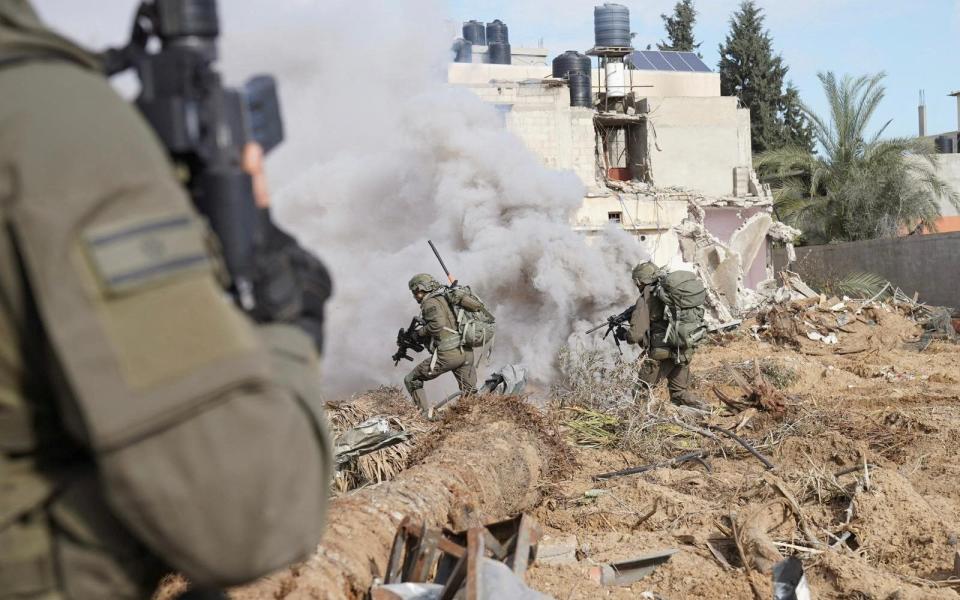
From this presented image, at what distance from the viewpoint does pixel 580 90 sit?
72.7ft

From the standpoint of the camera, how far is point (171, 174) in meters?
0.98

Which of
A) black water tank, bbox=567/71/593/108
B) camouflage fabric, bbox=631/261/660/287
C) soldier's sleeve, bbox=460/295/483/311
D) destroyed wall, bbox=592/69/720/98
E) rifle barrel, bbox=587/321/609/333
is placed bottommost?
rifle barrel, bbox=587/321/609/333

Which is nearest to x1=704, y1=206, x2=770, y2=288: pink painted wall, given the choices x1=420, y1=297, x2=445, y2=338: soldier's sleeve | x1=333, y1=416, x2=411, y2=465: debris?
x1=420, y1=297, x2=445, y2=338: soldier's sleeve

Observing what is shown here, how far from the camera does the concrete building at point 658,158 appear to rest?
18203 millimetres

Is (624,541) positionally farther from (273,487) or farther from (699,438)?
(273,487)

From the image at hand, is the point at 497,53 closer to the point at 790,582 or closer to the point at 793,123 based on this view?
the point at 793,123

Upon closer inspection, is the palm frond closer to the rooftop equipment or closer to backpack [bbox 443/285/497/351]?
the rooftop equipment

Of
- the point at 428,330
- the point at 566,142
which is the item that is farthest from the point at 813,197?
the point at 428,330

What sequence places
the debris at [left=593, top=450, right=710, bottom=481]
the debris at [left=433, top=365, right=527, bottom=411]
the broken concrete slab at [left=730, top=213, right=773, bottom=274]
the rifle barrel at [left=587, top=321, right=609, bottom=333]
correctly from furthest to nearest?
1. the broken concrete slab at [left=730, top=213, right=773, bottom=274]
2. the rifle barrel at [left=587, top=321, right=609, bottom=333]
3. the debris at [left=433, top=365, right=527, bottom=411]
4. the debris at [left=593, top=450, right=710, bottom=481]

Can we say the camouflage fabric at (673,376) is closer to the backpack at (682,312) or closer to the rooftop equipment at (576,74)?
the backpack at (682,312)

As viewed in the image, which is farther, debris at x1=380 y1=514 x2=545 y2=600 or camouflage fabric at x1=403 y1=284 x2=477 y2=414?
camouflage fabric at x1=403 y1=284 x2=477 y2=414

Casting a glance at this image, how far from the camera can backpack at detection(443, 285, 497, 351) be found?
9586mm

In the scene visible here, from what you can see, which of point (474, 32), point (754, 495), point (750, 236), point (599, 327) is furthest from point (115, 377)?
point (474, 32)

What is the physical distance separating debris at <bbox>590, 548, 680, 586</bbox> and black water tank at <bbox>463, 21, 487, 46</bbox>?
28.4m
